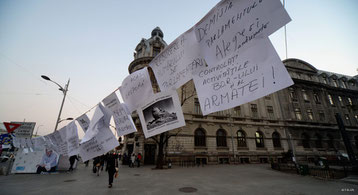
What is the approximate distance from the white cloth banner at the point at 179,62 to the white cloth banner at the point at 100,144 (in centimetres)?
237

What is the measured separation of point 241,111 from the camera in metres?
21.7

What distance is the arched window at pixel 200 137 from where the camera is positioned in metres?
18.9

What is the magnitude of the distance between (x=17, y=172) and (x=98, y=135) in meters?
15.1

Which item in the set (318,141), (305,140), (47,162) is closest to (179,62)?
(47,162)

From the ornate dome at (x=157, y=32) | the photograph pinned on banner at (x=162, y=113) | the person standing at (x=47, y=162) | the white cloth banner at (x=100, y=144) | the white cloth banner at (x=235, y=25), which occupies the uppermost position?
the ornate dome at (x=157, y=32)

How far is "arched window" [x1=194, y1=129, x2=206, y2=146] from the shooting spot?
62.0 feet

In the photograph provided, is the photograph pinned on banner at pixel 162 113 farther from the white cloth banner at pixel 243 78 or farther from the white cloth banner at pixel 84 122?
the white cloth banner at pixel 84 122

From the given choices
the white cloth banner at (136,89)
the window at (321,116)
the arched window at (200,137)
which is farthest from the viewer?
the window at (321,116)

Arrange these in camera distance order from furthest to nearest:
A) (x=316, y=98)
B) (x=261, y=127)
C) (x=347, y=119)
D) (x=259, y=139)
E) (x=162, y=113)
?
(x=347, y=119), (x=316, y=98), (x=261, y=127), (x=259, y=139), (x=162, y=113)

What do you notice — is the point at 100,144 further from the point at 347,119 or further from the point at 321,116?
the point at 347,119

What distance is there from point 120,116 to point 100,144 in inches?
40.4

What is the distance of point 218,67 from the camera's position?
246 centimetres

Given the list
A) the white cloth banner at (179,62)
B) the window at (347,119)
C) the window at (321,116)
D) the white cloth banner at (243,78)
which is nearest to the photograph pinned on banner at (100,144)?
the white cloth banner at (179,62)

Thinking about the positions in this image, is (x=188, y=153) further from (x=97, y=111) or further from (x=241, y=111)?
(x=97, y=111)
